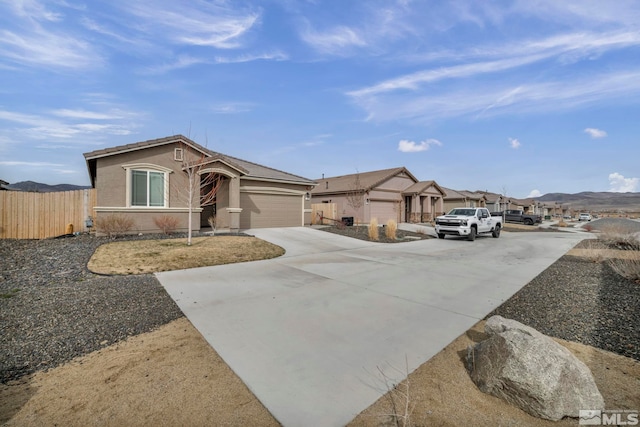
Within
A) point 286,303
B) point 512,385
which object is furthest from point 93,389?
point 512,385

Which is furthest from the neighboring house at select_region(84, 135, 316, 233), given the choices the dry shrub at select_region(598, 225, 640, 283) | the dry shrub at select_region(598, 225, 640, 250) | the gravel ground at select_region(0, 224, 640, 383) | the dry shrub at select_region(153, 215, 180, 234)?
the dry shrub at select_region(598, 225, 640, 250)

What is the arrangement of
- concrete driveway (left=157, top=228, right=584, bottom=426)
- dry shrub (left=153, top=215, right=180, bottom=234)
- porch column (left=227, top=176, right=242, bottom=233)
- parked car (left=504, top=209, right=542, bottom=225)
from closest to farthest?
1. concrete driveway (left=157, top=228, right=584, bottom=426)
2. dry shrub (left=153, top=215, right=180, bottom=234)
3. porch column (left=227, top=176, right=242, bottom=233)
4. parked car (left=504, top=209, right=542, bottom=225)

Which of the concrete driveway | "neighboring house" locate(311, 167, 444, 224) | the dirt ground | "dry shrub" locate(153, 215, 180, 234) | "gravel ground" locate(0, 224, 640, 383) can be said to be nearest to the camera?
the dirt ground

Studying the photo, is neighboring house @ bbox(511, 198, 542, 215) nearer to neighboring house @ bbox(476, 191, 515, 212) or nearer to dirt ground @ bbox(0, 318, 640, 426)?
neighboring house @ bbox(476, 191, 515, 212)

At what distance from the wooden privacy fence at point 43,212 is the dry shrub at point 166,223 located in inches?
106

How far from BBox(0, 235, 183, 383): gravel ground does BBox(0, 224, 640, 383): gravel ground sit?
0.03 feet

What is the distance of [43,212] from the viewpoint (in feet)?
41.7

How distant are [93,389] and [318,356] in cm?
240

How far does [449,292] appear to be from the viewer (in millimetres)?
6520

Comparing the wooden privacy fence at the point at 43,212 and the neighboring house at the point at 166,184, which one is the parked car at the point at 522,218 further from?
the wooden privacy fence at the point at 43,212

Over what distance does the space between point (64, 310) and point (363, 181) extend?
25.7 metres

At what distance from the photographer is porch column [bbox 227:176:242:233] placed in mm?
16422

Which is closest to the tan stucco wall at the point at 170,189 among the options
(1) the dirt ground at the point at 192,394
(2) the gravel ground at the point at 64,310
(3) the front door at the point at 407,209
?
(2) the gravel ground at the point at 64,310

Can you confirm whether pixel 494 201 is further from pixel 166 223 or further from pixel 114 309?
pixel 114 309
